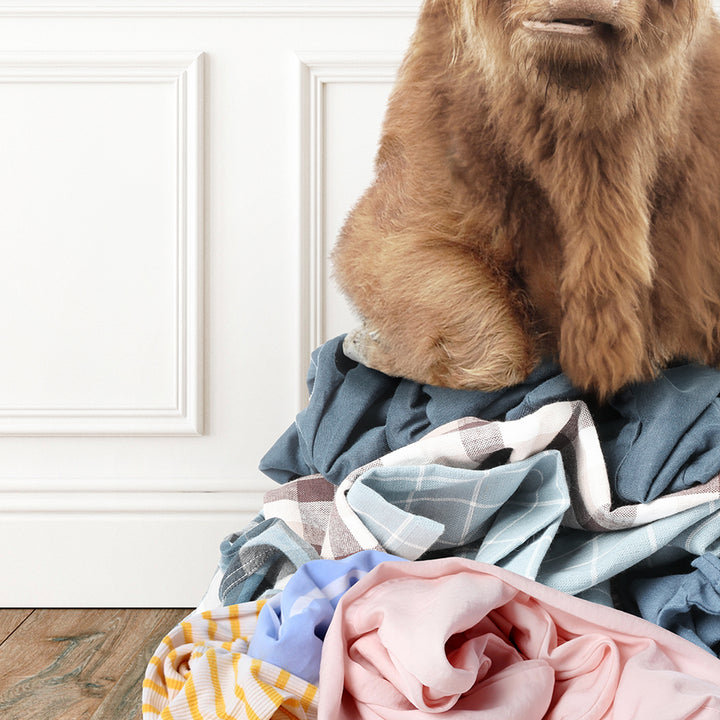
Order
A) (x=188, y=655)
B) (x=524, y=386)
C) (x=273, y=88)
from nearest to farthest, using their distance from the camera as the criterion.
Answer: (x=188, y=655), (x=524, y=386), (x=273, y=88)

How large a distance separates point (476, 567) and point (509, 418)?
17 cm

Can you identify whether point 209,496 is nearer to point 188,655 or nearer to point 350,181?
point 350,181

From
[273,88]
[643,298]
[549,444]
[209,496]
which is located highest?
[273,88]

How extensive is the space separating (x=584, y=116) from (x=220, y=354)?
2.29ft

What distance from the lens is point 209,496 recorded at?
1.10m

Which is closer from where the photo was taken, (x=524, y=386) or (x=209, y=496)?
(x=524, y=386)

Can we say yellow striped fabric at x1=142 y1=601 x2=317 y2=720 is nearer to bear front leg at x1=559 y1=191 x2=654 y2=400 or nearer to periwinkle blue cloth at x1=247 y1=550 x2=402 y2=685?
periwinkle blue cloth at x1=247 y1=550 x2=402 y2=685

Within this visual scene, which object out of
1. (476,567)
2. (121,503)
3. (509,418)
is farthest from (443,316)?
(121,503)

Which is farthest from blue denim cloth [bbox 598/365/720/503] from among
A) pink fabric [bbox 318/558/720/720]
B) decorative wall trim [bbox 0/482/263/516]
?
decorative wall trim [bbox 0/482/263/516]

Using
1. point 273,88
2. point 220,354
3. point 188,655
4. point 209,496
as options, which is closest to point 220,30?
point 273,88

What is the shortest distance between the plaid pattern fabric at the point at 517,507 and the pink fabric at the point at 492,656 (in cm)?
6

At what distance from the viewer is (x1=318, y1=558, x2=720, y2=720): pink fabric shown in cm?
37

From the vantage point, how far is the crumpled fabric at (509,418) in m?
0.52

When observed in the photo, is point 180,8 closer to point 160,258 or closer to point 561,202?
point 160,258
